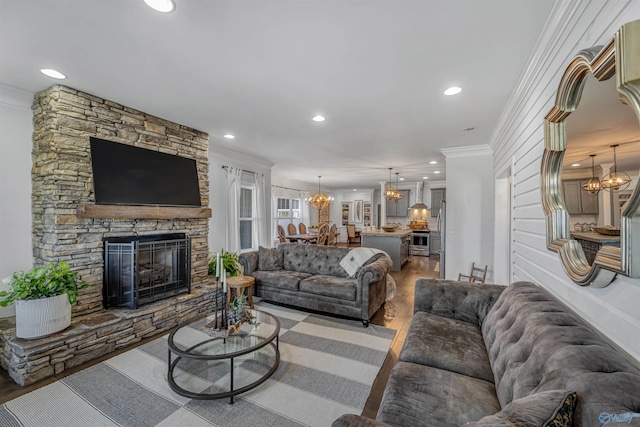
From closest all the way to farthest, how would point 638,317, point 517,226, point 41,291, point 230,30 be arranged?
Answer: point 638,317 → point 230,30 → point 41,291 → point 517,226

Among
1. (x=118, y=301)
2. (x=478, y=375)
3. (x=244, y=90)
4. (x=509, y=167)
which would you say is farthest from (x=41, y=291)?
(x=509, y=167)

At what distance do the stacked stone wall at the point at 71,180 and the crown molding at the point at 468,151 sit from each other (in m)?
5.03

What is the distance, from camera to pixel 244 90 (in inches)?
107

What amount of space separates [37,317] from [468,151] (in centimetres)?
606

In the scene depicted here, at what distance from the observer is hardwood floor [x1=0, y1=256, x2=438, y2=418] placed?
2055mm

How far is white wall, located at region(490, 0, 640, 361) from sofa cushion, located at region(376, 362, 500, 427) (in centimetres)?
64

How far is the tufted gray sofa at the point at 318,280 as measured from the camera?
11.3 feet

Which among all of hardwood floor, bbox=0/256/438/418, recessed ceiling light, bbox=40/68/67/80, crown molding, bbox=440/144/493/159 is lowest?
hardwood floor, bbox=0/256/438/418

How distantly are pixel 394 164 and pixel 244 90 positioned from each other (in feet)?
15.1

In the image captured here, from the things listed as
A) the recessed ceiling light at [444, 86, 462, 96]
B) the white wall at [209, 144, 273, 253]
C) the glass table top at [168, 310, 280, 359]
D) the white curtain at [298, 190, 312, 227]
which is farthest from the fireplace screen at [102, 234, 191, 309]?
the white curtain at [298, 190, 312, 227]

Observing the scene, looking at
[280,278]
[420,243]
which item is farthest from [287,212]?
[280,278]

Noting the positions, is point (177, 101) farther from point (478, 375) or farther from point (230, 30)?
point (478, 375)

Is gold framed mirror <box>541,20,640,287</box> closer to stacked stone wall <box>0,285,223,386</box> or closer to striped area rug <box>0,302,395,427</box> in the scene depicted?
striped area rug <box>0,302,395,427</box>

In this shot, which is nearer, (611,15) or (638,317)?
(638,317)
